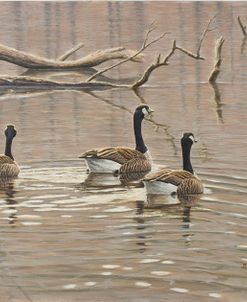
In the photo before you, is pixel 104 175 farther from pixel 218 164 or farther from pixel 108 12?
pixel 108 12

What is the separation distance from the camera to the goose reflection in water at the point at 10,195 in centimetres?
920

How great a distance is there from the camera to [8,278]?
268 inches

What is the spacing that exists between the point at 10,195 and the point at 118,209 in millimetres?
1565

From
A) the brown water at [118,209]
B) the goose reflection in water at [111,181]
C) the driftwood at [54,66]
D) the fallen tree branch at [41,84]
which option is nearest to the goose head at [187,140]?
the brown water at [118,209]

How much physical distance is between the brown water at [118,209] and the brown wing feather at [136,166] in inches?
16.8

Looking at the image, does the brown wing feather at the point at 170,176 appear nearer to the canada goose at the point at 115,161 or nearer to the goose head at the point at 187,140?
the goose head at the point at 187,140

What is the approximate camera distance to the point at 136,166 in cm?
1208

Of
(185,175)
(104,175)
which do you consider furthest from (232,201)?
(104,175)

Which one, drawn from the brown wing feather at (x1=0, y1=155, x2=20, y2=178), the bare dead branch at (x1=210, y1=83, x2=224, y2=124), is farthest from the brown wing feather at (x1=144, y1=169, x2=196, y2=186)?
the bare dead branch at (x1=210, y1=83, x2=224, y2=124)

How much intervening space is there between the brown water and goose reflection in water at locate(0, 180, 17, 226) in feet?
0.06

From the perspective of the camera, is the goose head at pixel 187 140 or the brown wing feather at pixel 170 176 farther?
the goose head at pixel 187 140

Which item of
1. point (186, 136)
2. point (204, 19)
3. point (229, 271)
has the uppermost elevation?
point (204, 19)

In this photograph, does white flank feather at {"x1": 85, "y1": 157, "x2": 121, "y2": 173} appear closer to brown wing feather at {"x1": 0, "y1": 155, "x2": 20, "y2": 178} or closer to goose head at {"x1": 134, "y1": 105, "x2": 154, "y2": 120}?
brown wing feather at {"x1": 0, "y1": 155, "x2": 20, "y2": 178}

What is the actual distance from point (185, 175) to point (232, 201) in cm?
67
